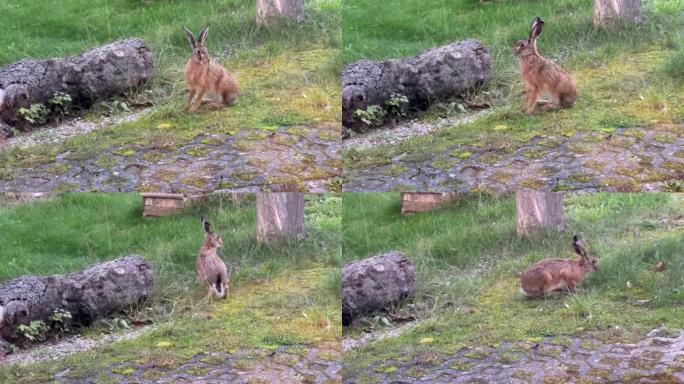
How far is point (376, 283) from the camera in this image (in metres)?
10.9

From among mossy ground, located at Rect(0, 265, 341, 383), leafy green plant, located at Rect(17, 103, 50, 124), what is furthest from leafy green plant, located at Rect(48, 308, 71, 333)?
leafy green plant, located at Rect(17, 103, 50, 124)

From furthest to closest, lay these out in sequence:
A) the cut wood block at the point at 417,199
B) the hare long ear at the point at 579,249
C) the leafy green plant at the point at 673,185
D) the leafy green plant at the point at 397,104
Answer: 1. the hare long ear at the point at 579,249
2. the leafy green plant at the point at 397,104
3. the cut wood block at the point at 417,199
4. the leafy green plant at the point at 673,185

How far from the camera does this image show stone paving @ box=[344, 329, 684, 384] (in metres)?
10.6

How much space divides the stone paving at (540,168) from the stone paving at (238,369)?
4.43 feet

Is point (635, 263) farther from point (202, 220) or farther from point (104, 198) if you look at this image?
point (104, 198)

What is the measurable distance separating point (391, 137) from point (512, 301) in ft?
5.32

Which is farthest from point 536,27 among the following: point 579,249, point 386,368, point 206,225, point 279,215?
point 206,225

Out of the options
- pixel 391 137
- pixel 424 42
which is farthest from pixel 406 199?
pixel 424 42

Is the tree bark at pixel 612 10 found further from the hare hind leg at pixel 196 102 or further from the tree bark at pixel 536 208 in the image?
the hare hind leg at pixel 196 102

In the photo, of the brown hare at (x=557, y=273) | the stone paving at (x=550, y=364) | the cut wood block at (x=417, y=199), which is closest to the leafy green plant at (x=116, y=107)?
the cut wood block at (x=417, y=199)

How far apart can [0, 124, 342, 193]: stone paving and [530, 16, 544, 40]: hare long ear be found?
1709 millimetres

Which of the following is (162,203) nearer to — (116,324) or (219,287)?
(219,287)

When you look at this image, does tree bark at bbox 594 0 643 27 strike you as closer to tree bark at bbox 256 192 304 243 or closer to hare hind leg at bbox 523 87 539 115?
hare hind leg at bbox 523 87 539 115

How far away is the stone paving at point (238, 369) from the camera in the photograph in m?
11.0
